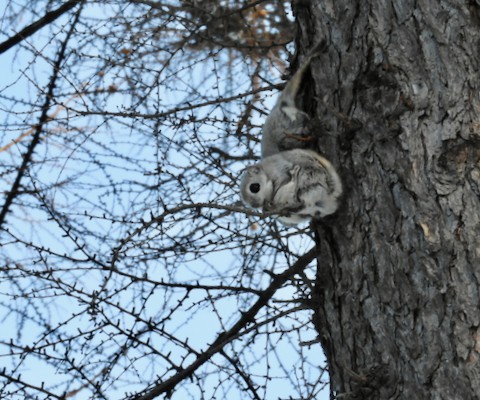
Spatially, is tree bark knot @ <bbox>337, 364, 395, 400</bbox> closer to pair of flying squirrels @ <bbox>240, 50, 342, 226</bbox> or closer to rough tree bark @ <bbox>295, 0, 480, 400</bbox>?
rough tree bark @ <bbox>295, 0, 480, 400</bbox>

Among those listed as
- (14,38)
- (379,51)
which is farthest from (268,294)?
(14,38)

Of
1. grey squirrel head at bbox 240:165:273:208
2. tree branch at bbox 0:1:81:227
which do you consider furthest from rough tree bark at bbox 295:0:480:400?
tree branch at bbox 0:1:81:227

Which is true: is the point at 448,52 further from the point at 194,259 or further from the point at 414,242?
the point at 194,259

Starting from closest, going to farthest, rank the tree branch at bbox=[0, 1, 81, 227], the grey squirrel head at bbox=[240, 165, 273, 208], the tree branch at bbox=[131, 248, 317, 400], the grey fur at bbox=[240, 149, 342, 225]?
the grey fur at bbox=[240, 149, 342, 225]
the grey squirrel head at bbox=[240, 165, 273, 208]
the tree branch at bbox=[131, 248, 317, 400]
the tree branch at bbox=[0, 1, 81, 227]

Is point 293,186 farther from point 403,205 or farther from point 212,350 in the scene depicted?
point 212,350

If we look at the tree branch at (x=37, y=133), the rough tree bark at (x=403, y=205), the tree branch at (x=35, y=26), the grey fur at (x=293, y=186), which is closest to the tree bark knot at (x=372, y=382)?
the rough tree bark at (x=403, y=205)

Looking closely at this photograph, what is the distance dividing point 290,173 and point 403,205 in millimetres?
695

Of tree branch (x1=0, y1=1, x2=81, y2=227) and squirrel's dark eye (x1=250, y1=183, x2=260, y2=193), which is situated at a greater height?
tree branch (x1=0, y1=1, x2=81, y2=227)

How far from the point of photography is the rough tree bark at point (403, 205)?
215 cm

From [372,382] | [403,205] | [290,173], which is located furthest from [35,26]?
[372,382]

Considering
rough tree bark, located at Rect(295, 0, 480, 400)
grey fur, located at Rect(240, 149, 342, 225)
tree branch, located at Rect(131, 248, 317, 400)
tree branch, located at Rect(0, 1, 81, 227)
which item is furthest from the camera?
tree branch, located at Rect(0, 1, 81, 227)

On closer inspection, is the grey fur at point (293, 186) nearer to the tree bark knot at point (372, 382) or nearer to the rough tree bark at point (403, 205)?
the rough tree bark at point (403, 205)

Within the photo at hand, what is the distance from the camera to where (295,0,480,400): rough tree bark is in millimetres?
2150

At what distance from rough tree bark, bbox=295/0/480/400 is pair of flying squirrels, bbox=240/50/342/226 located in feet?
0.30
